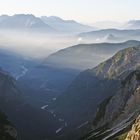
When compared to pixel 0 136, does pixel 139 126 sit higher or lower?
higher

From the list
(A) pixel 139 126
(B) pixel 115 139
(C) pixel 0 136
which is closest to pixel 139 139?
(A) pixel 139 126

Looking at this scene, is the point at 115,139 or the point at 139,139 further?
the point at 115,139

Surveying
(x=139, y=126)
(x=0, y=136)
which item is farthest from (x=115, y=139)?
(x=139, y=126)

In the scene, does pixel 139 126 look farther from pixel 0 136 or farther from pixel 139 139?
pixel 0 136

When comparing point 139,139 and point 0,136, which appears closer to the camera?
point 139,139

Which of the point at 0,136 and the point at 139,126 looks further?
the point at 0,136

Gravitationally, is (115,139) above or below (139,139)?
below

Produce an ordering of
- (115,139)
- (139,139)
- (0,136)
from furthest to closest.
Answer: (0,136), (115,139), (139,139)

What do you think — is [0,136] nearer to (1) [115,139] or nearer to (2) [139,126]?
(1) [115,139]

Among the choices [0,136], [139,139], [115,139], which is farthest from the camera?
[0,136]
